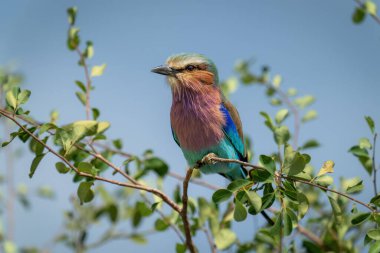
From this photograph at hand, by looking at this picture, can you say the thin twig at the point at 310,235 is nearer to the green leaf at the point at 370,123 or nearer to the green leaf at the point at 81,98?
the green leaf at the point at 370,123

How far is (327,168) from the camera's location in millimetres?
3000

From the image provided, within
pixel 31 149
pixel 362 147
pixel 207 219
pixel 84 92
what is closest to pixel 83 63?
pixel 84 92

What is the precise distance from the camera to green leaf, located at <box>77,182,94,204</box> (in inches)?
135

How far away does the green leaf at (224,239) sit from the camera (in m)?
4.15

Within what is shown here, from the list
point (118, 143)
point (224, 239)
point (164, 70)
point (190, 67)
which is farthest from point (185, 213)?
point (190, 67)

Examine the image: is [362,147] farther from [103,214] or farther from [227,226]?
[103,214]

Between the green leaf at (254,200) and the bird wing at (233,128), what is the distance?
1692 millimetres

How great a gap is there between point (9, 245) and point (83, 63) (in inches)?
55.7

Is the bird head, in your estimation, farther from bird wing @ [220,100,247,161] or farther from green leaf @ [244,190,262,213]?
green leaf @ [244,190,262,213]

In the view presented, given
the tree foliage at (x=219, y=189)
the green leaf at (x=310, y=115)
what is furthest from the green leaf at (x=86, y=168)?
the green leaf at (x=310, y=115)

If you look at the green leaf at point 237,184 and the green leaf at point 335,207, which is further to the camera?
the green leaf at point 335,207

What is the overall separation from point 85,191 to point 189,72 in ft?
5.48

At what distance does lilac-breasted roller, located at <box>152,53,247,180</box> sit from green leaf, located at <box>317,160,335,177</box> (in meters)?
1.40

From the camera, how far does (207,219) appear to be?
4266 mm
